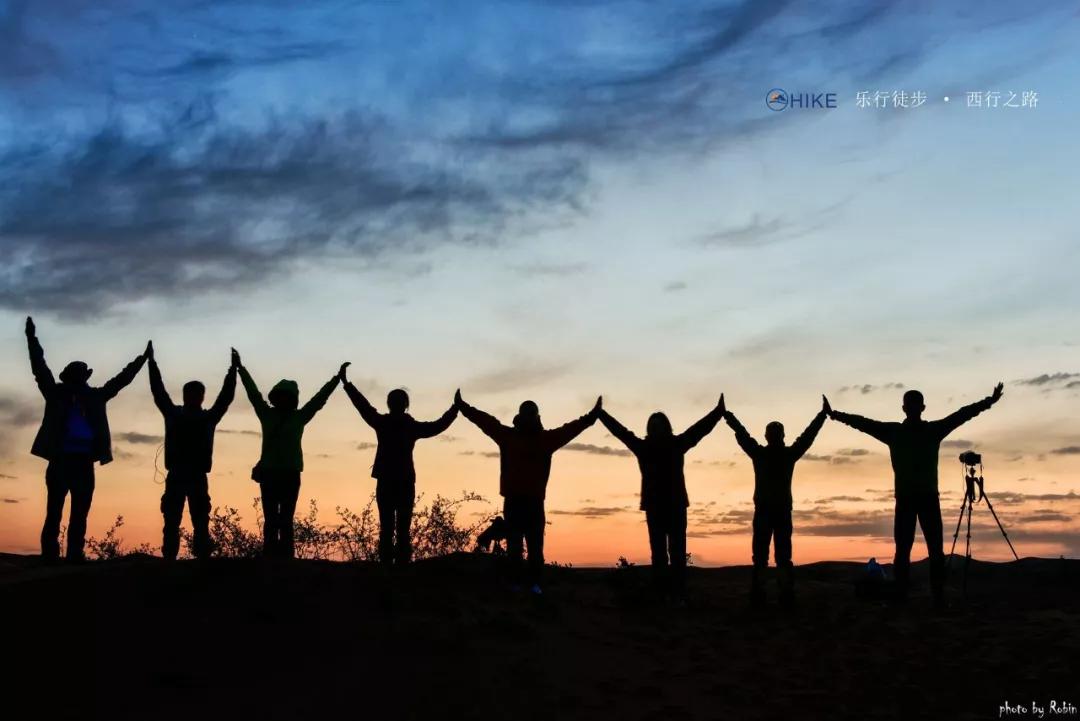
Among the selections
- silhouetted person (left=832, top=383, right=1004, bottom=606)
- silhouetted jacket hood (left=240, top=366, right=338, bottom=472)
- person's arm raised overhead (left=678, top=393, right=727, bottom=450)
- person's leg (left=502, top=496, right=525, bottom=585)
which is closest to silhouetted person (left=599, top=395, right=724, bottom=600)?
person's arm raised overhead (left=678, top=393, right=727, bottom=450)

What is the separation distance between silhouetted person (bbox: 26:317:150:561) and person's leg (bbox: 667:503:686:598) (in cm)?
738

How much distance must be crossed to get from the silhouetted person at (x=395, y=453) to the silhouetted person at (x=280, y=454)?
27.6 inches

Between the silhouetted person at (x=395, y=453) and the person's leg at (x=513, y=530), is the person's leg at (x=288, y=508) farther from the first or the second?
the person's leg at (x=513, y=530)

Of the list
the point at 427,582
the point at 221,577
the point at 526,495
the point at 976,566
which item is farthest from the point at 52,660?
the point at 976,566

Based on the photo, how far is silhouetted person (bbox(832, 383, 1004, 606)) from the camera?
13.6m

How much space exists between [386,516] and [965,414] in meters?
7.96

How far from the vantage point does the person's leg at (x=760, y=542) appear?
44.6 feet

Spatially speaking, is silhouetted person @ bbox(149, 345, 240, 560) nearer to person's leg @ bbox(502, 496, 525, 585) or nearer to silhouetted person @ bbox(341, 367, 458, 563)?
silhouetted person @ bbox(341, 367, 458, 563)

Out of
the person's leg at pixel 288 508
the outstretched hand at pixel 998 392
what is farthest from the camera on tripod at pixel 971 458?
the person's leg at pixel 288 508

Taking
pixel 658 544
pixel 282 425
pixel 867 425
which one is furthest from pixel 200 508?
pixel 867 425

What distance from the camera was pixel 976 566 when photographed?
22.9 metres

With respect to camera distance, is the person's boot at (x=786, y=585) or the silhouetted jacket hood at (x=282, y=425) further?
the person's boot at (x=786, y=585)

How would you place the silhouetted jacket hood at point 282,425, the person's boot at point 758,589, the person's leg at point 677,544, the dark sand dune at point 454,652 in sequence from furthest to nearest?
1. the person's boot at point 758,589
2. the person's leg at point 677,544
3. the silhouetted jacket hood at point 282,425
4. the dark sand dune at point 454,652

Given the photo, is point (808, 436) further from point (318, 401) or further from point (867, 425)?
point (318, 401)
